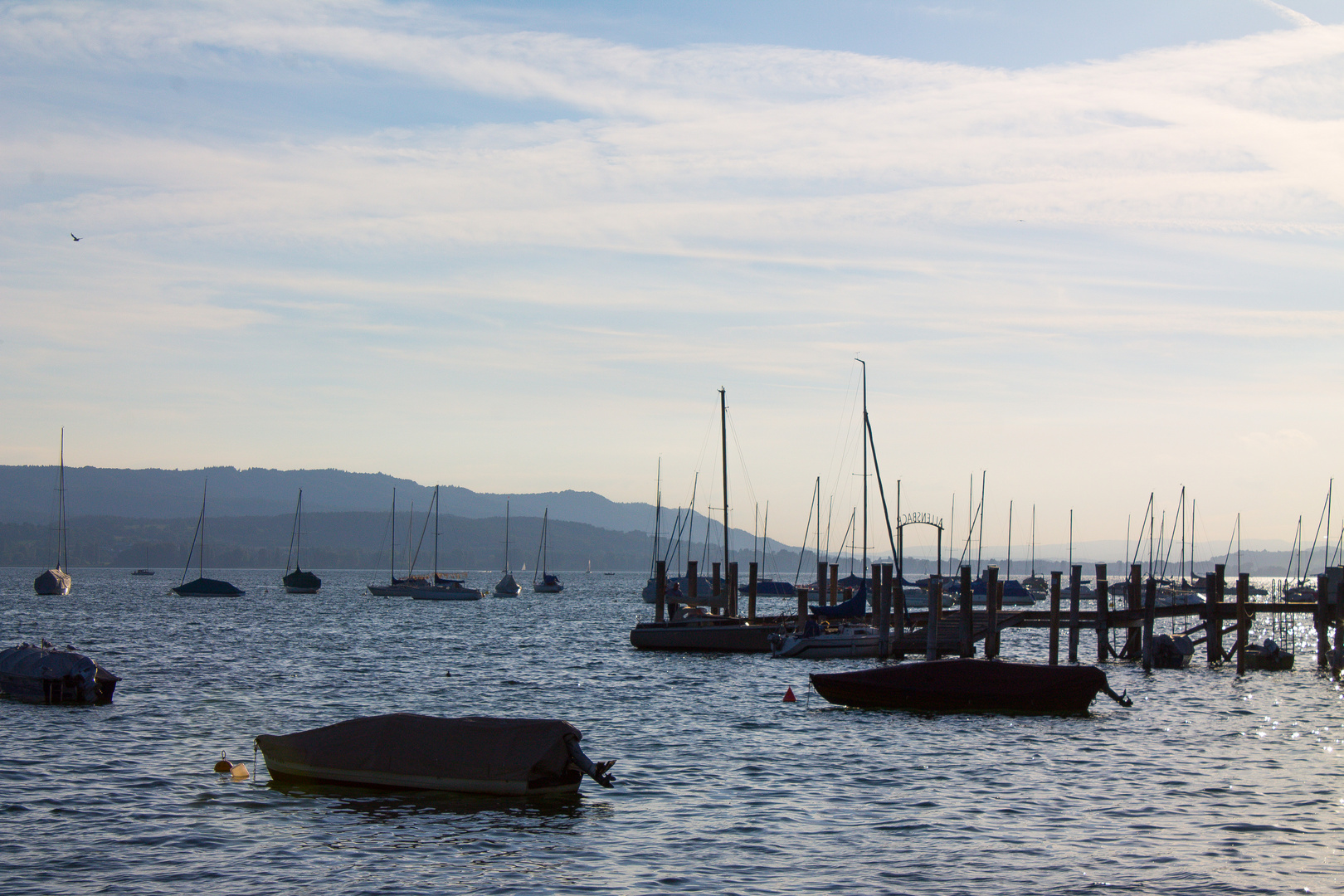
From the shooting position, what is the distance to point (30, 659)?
38344 millimetres

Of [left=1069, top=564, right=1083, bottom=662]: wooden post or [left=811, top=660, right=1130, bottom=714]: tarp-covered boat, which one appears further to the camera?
[left=1069, top=564, right=1083, bottom=662]: wooden post

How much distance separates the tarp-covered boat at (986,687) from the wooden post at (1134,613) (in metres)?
14.4

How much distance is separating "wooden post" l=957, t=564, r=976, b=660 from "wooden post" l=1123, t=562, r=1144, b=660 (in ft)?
22.0

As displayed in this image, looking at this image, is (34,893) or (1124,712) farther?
(1124,712)

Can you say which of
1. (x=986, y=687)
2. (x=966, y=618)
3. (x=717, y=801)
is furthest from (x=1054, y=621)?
(x=717, y=801)

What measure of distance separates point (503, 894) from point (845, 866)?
5.39m

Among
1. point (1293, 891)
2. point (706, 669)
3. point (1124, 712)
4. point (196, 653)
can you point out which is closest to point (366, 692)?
point (706, 669)

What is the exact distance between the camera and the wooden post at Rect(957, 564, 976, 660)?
4975 cm

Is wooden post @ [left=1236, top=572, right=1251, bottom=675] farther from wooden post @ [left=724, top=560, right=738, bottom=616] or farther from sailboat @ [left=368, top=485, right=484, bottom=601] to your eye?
sailboat @ [left=368, top=485, right=484, bottom=601]

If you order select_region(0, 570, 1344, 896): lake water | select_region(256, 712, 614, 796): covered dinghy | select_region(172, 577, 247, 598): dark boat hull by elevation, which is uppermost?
select_region(256, 712, 614, 796): covered dinghy

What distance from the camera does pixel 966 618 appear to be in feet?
168

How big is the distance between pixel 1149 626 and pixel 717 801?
31850 mm

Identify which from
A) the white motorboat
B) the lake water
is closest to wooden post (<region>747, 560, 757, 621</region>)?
the white motorboat

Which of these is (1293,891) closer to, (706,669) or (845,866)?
(845,866)
